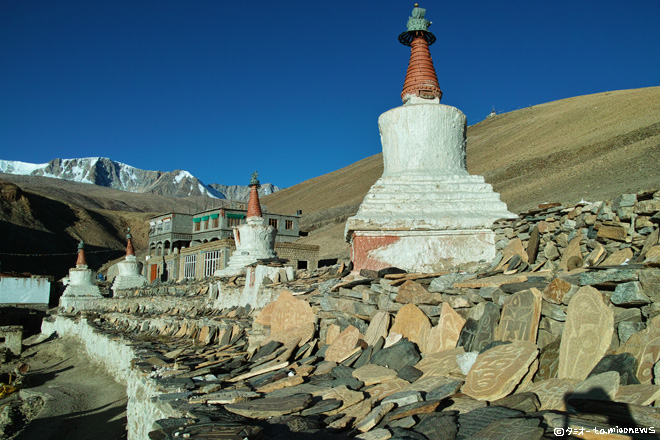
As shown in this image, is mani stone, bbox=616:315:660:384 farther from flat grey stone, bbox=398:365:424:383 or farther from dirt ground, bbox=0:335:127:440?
dirt ground, bbox=0:335:127:440

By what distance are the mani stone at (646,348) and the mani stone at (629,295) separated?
0.18 metres

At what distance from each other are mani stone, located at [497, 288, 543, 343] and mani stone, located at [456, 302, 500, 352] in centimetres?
11

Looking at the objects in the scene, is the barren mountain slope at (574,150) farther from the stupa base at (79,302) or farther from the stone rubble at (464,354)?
the stupa base at (79,302)

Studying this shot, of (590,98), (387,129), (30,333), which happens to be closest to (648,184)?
(387,129)

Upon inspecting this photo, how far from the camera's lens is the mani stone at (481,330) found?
15.0 feet

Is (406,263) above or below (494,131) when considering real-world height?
below

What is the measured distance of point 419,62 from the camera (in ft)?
35.1

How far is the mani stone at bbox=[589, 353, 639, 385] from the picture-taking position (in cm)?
340

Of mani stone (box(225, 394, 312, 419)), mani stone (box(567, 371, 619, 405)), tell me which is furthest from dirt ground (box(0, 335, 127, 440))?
mani stone (box(567, 371, 619, 405))

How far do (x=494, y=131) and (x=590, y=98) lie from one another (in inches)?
503

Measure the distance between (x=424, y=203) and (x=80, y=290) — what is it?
84.3ft

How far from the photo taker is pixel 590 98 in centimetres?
6400

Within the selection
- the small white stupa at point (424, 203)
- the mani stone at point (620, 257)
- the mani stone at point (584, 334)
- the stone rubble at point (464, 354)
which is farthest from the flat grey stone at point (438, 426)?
the small white stupa at point (424, 203)

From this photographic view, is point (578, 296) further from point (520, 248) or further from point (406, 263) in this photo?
point (406, 263)
